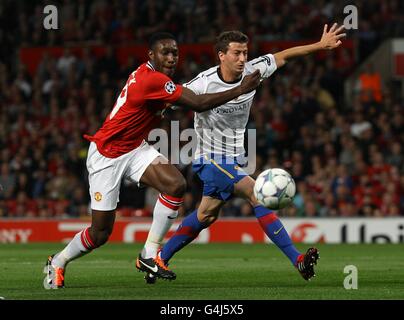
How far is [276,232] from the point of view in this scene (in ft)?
32.8

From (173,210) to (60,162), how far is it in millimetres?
11194

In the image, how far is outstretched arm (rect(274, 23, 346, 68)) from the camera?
10.1m

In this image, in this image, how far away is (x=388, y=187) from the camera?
18484 millimetres

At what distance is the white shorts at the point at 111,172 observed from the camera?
9.61m

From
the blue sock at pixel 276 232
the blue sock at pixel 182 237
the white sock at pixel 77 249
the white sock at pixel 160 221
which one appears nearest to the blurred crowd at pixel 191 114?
the blue sock at pixel 182 237

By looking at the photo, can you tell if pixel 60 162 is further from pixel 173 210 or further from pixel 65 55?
pixel 173 210

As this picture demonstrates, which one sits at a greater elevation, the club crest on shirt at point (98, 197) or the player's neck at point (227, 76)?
the player's neck at point (227, 76)

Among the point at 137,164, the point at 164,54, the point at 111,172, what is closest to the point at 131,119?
the point at 137,164

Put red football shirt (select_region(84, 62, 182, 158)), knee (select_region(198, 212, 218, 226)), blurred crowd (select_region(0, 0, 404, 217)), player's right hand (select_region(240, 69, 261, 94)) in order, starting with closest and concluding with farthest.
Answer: player's right hand (select_region(240, 69, 261, 94))
red football shirt (select_region(84, 62, 182, 158))
knee (select_region(198, 212, 218, 226))
blurred crowd (select_region(0, 0, 404, 217))

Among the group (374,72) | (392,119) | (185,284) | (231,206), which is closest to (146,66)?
(185,284)

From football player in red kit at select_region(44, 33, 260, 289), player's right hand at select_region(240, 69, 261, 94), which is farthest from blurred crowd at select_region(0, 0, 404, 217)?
player's right hand at select_region(240, 69, 261, 94)

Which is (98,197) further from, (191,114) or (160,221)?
(191,114)

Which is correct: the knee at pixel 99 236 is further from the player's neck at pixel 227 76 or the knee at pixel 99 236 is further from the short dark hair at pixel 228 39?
the short dark hair at pixel 228 39

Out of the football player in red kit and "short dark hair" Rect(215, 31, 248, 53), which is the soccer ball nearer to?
the football player in red kit
